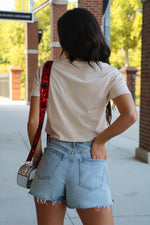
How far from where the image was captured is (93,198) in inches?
74.9

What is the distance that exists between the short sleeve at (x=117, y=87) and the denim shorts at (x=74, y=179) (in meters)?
0.30

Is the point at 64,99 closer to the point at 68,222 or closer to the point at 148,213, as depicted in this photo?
the point at 68,222

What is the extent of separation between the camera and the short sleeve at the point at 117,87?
1902 mm

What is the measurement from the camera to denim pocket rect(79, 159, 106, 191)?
1912 millimetres

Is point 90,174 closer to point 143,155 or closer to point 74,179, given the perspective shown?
point 74,179

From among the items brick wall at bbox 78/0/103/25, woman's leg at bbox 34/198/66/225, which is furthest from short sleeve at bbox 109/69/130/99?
brick wall at bbox 78/0/103/25

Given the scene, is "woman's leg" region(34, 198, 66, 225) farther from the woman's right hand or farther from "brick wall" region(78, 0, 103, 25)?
"brick wall" region(78, 0, 103, 25)

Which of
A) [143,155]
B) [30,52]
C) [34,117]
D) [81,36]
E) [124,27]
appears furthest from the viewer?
[124,27]

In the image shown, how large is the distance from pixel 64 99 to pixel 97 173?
1.38 feet

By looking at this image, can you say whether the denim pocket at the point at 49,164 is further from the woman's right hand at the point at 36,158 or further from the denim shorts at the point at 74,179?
the woman's right hand at the point at 36,158

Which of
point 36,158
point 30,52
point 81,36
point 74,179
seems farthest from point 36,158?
point 30,52

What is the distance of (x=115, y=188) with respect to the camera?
209 inches

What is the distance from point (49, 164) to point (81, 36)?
679 mm

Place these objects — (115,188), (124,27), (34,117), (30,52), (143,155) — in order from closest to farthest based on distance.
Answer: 1. (34,117)
2. (115,188)
3. (143,155)
4. (30,52)
5. (124,27)
